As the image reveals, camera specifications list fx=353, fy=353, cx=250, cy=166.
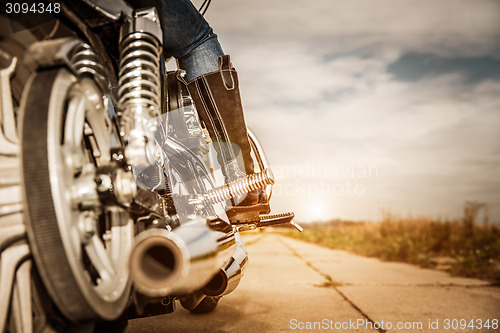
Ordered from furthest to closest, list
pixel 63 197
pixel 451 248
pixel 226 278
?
pixel 451 248 < pixel 226 278 < pixel 63 197

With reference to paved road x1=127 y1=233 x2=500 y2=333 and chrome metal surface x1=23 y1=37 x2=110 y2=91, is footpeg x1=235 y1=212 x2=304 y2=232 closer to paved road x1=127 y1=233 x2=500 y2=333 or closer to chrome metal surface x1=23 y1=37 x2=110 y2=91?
paved road x1=127 y1=233 x2=500 y2=333

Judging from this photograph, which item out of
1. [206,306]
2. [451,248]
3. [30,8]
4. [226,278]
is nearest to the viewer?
[30,8]

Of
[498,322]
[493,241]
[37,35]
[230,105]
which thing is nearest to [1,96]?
[37,35]

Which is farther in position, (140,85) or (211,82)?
(211,82)

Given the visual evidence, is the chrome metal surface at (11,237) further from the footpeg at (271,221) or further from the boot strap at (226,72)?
the footpeg at (271,221)

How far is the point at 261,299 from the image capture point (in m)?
3.24

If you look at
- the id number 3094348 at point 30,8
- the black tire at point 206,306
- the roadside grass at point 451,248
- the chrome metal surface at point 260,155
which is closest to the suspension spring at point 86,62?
the id number 3094348 at point 30,8

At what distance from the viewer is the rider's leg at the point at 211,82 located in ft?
5.70

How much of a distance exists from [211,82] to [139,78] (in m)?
0.69

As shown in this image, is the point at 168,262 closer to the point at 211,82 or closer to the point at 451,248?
the point at 211,82

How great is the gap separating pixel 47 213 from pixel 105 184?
0.18m

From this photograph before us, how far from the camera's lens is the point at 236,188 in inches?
66.4

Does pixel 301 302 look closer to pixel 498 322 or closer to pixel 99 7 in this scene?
pixel 498 322

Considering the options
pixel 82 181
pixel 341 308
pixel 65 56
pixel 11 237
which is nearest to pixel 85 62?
pixel 65 56
